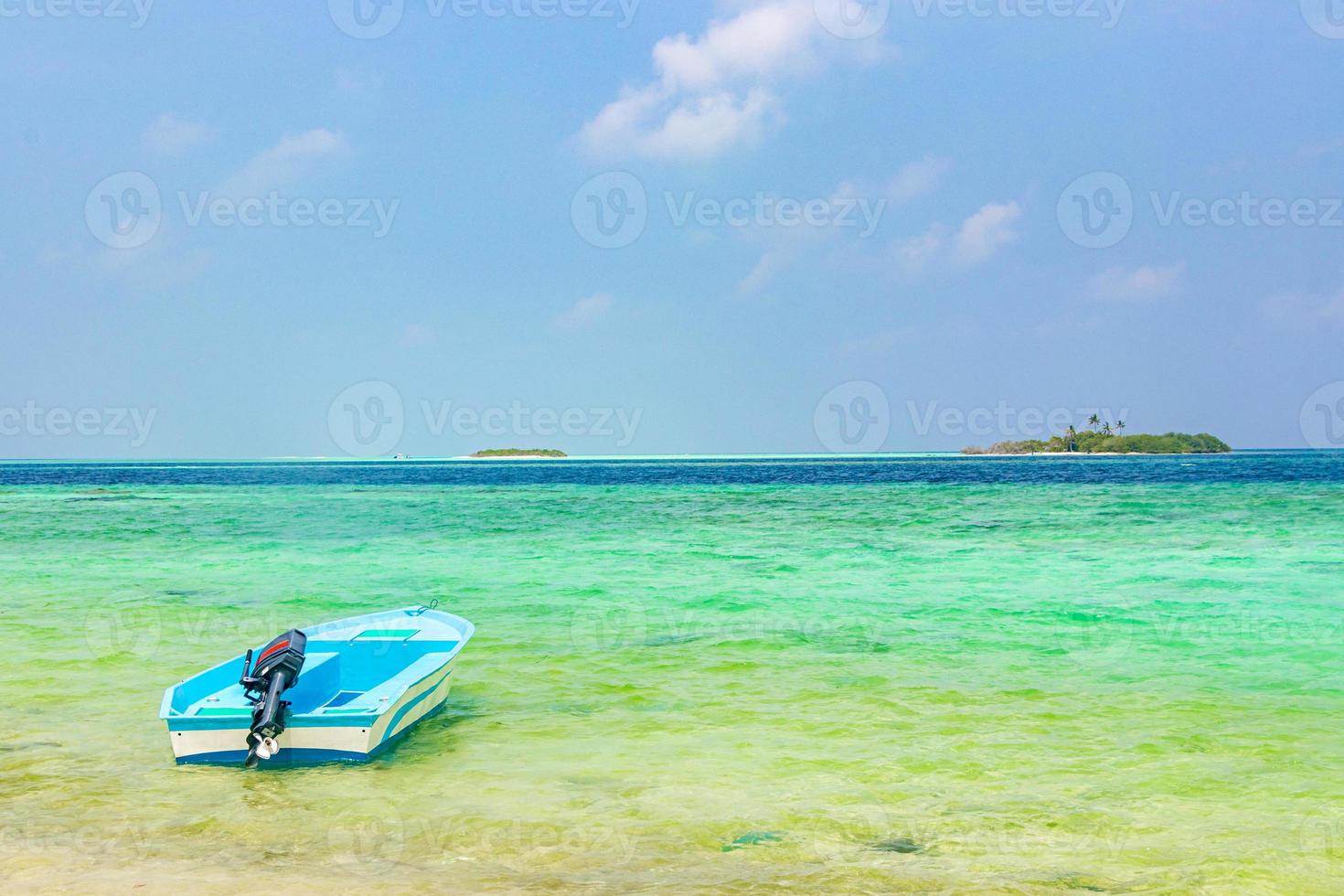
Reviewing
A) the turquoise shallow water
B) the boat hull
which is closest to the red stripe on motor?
the boat hull

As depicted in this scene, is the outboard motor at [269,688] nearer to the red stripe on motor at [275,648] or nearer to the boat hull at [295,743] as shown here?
the red stripe on motor at [275,648]

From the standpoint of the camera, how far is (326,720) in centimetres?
790

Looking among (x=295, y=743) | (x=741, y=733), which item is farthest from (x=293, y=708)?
(x=741, y=733)

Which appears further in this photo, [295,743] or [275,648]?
[275,648]

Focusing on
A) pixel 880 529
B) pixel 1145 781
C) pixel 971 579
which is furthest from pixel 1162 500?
pixel 1145 781

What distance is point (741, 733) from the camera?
30.7 ft

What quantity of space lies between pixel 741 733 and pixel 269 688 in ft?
14.5

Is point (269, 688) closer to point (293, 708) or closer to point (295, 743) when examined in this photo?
point (295, 743)

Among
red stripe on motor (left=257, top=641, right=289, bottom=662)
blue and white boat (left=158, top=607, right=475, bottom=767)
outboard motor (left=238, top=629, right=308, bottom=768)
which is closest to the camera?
outboard motor (left=238, top=629, right=308, bottom=768)

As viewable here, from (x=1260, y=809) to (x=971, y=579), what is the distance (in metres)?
13.7

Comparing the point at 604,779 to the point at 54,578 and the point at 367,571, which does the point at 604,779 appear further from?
the point at 54,578

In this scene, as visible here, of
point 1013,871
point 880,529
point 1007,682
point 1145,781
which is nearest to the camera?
point 1013,871

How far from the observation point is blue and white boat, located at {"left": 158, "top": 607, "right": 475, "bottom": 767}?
7781 millimetres

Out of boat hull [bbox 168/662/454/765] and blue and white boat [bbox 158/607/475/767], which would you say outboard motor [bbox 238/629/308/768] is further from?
boat hull [bbox 168/662/454/765]
